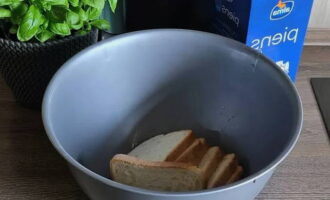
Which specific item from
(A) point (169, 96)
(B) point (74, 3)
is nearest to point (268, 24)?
(A) point (169, 96)

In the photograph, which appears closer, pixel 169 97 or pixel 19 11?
pixel 19 11

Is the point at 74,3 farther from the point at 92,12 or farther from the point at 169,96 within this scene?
the point at 169,96

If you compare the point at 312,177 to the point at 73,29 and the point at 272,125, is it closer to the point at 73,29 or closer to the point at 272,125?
the point at 272,125

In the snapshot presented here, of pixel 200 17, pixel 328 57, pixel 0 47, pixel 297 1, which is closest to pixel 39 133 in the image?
pixel 0 47

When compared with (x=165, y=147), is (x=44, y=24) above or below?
above

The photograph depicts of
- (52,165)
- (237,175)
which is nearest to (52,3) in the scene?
(52,165)

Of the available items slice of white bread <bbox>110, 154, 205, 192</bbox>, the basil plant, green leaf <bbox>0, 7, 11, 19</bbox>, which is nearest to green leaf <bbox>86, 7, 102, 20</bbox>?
the basil plant

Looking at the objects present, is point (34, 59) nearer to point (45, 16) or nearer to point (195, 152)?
point (45, 16)
